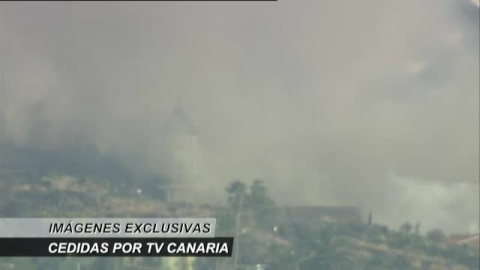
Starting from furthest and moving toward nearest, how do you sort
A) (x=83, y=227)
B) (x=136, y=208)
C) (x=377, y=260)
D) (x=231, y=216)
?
(x=377, y=260) → (x=231, y=216) → (x=136, y=208) → (x=83, y=227)

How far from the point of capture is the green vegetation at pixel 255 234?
18.0 ft

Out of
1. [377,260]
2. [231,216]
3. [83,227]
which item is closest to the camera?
[83,227]

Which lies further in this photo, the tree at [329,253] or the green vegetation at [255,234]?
the tree at [329,253]

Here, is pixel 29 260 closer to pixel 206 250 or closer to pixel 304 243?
pixel 206 250

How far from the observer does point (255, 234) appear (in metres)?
6.22

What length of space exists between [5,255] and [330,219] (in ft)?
8.06

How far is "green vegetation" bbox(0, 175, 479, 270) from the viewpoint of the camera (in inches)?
216

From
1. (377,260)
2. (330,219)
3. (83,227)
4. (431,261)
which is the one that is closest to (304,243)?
(330,219)

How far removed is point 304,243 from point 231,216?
0.64 metres

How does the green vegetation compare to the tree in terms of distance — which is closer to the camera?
the green vegetation

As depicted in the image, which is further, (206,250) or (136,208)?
(136,208)

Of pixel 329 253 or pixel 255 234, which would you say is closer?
pixel 255 234

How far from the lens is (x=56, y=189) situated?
579cm

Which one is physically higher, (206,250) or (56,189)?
(56,189)
